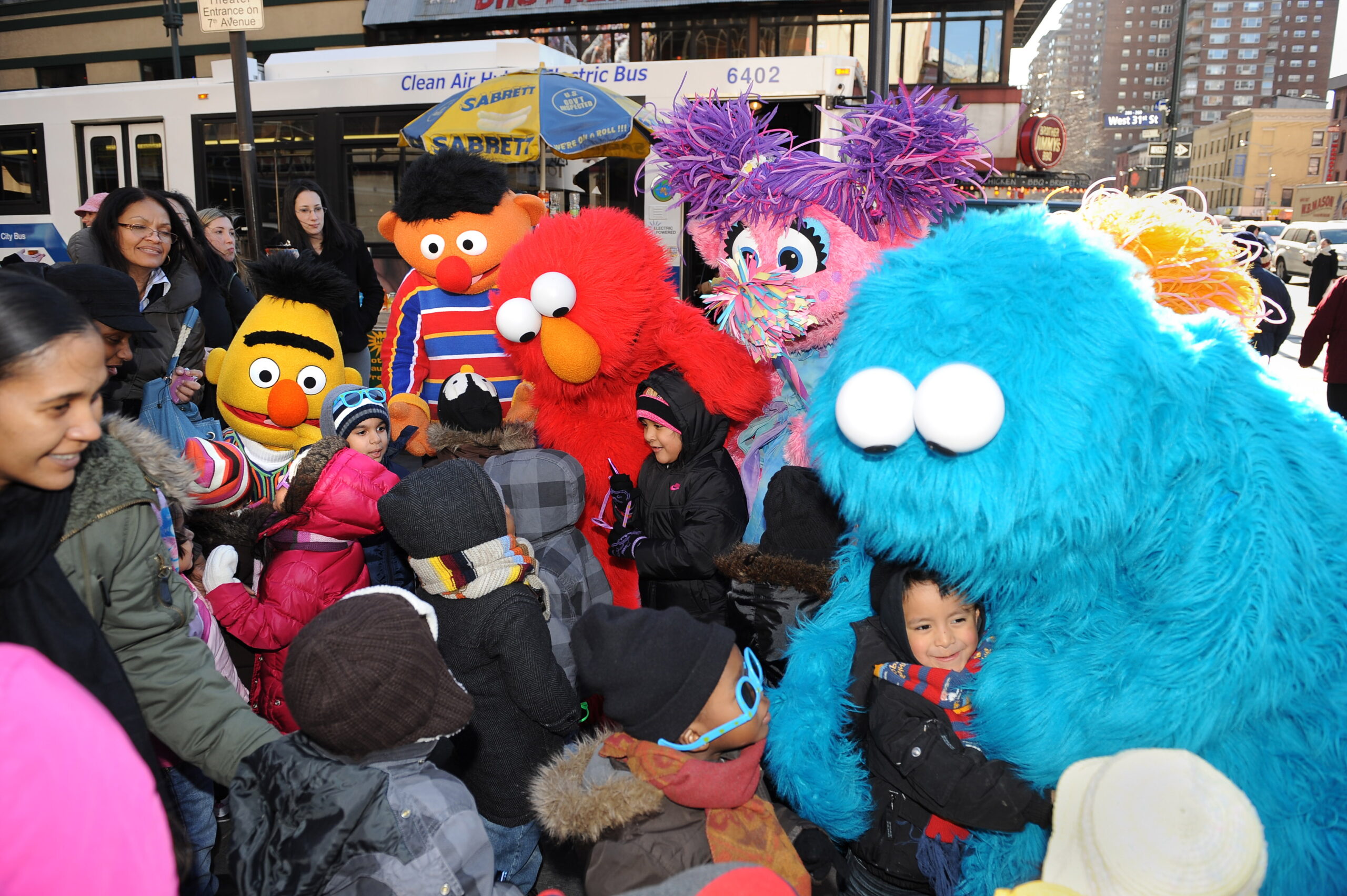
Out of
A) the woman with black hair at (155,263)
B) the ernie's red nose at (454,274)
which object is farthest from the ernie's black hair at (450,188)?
the woman with black hair at (155,263)

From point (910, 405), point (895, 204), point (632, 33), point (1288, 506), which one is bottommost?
point (1288, 506)

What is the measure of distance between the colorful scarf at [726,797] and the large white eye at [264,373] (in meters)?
2.48

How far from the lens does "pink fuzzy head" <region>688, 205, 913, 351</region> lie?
9.07 feet

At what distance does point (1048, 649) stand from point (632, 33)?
→ 20.3 m

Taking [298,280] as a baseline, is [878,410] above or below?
below

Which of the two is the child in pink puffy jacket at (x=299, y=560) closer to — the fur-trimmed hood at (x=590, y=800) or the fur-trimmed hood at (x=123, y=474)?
the fur-trimmed hood at (x=123, y=474)

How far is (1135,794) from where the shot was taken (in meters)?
1.40

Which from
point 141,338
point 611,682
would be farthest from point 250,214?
point 611,682

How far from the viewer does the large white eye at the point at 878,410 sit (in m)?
1.45

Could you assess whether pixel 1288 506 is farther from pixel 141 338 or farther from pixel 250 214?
pixel 250 214

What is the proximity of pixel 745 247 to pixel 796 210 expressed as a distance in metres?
0.23

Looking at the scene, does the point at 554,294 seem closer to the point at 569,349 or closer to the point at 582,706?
the point at 569,349

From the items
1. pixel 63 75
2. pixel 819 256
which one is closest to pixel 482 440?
pixel 819 256

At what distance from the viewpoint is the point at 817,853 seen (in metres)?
2.00
